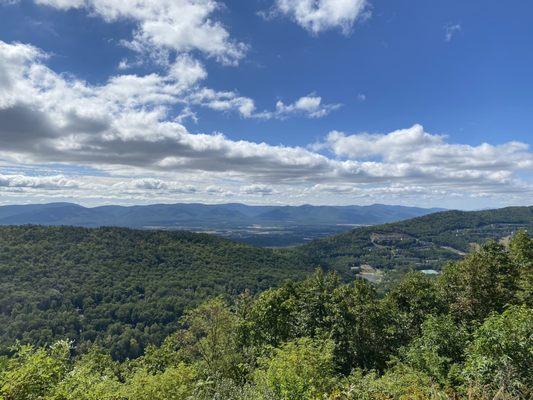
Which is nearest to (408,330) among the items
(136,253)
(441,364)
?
(441,364)

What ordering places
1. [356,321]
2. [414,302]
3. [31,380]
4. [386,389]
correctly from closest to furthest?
1. [31,380]
2. [386,389]
3. [356,321]
4. [414,302]

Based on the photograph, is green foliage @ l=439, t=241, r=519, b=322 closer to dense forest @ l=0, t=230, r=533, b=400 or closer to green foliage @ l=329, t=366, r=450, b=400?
dense forest @ l=0, t=230, r=533, b=400

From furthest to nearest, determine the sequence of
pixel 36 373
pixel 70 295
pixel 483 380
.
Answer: pixel 70 295 → pixel 483 380 → pixel 36 373

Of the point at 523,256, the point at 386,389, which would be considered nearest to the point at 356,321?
the point at 523,256

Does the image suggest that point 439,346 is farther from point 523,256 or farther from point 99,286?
point 99,286

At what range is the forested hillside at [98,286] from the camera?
112m

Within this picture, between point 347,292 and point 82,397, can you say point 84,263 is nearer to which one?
point 347,292

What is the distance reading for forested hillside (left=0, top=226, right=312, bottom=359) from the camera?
111875 mm

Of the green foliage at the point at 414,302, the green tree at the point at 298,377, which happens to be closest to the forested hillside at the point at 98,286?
the green foliage at the point at 414,302

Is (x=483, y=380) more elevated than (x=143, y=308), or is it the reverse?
(x=483, y=380)

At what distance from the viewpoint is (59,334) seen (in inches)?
4355

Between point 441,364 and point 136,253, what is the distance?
624 ft

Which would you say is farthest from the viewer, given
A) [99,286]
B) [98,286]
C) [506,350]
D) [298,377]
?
[99,286]

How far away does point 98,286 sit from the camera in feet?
481
